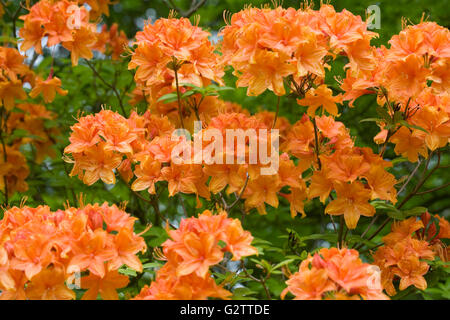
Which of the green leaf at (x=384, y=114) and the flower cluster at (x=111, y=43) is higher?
the flower cluster at (x=111, y=43)

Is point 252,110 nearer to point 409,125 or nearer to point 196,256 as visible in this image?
point 409,125

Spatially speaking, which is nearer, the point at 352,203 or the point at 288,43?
the point at 288,43

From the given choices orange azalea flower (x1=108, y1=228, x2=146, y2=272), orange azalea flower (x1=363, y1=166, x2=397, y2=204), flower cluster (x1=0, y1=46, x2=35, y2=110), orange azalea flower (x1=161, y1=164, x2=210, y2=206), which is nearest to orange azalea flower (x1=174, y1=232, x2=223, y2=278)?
orange azalea flower (x1=108, y1=228, x2=146, y2=272)

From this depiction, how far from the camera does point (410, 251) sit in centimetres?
255

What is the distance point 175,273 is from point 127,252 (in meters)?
0.22

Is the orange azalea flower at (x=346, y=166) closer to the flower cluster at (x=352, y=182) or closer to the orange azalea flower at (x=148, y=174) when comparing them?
the flower cluster at (x=352, y=182)

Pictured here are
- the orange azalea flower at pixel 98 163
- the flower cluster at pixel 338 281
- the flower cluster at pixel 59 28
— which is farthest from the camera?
the flower cluster at pixel 59 28

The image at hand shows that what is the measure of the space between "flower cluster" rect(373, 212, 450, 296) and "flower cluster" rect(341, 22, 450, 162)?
35cm

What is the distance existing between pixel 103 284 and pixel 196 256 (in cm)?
39

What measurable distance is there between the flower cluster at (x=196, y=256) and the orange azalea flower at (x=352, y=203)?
641mm

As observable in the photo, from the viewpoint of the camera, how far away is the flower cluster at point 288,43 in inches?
92.9

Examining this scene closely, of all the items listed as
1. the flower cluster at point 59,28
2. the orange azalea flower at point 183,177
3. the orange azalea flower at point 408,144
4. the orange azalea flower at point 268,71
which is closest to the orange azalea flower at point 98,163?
the orange azalea flower at point 183,177

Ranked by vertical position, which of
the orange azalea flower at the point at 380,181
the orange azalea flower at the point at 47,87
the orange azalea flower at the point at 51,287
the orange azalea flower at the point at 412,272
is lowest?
the orange azalea flower at the point at 412,272

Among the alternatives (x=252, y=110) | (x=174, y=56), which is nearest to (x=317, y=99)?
(x=174, y=56)
